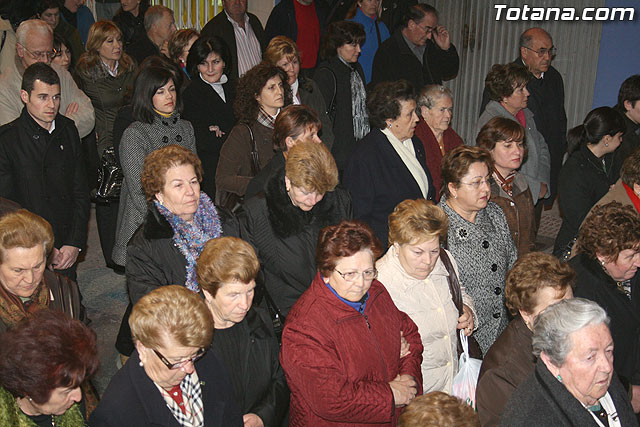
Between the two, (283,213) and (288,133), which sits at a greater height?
(288,133)

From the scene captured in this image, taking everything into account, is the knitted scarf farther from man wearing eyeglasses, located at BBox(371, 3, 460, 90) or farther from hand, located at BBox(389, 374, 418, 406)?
man wearing eyeglasses, located at BBox(371, 3, 460, 90)

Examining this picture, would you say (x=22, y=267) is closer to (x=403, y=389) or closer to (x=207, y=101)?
(x=403, y=389)

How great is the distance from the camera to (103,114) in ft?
21.4

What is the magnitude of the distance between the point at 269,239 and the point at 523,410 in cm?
189

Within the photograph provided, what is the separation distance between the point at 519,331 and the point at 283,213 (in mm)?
1548

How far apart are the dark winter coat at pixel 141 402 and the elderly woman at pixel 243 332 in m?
0.25

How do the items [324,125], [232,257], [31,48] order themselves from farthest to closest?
[324,125], [31,48], [232,257]

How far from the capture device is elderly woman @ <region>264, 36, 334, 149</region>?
6.12 m

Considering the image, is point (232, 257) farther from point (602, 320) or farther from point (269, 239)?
point (602, 320)

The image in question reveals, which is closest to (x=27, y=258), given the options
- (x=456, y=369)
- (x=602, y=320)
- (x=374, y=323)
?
(x=374, y=323)

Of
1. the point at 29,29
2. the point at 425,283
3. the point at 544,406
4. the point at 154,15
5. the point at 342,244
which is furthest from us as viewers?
the point at 154,15

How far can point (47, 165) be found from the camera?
16.3 feet

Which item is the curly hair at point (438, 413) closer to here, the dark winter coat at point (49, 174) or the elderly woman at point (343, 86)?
the dark winter coat at point (49, 174)

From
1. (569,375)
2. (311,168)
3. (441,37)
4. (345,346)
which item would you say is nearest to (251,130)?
(311,168)
